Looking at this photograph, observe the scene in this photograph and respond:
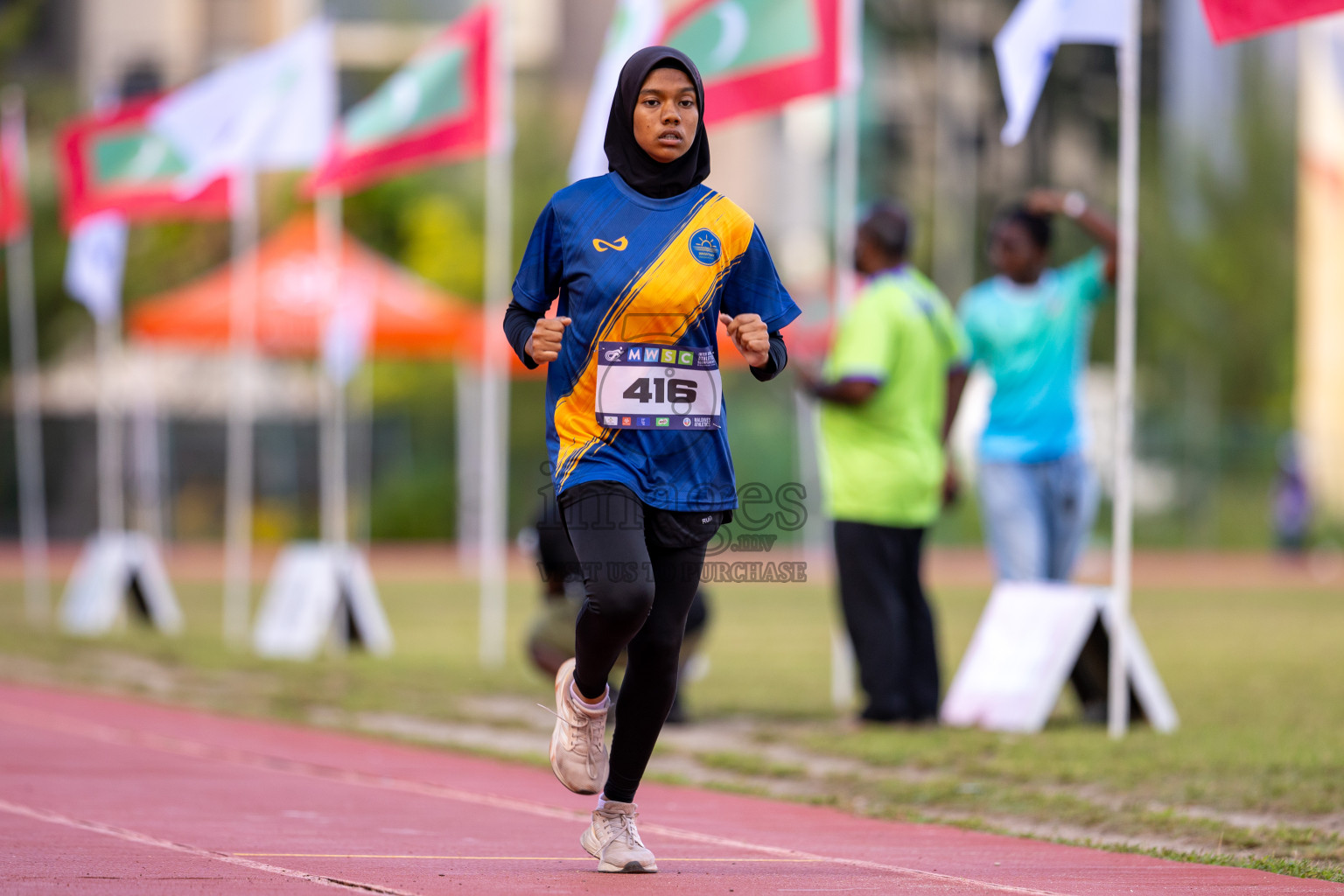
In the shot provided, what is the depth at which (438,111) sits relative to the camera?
12.8 metres

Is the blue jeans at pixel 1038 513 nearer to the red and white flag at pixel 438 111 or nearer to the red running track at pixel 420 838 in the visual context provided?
the red running track at pixel 420 838

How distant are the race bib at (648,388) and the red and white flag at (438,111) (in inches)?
304

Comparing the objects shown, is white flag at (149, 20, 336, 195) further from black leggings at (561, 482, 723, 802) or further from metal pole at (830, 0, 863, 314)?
black leggings at (561, 482, 723, 802)

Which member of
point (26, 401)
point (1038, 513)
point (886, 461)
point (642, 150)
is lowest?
point (1038, 513)

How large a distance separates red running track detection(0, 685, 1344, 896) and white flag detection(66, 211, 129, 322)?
30.4 ft

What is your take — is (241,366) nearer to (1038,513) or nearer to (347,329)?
(347,329)

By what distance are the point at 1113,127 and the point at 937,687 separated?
49.6 m

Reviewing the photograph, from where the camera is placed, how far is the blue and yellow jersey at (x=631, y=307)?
16.1 ft

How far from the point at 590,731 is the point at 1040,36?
4.71 m

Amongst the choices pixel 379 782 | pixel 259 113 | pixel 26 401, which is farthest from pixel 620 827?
pixel 26 401

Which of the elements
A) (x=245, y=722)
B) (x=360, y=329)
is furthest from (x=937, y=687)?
(x=360, y=329)

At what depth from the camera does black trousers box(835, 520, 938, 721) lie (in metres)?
8.46

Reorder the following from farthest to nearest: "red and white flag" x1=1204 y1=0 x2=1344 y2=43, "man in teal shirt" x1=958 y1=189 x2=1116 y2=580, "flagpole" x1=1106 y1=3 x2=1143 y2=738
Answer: "man in teal shirt" x1=958 y1=189 x2=1116 y2=580
"flagpole" x1=1106 y1=3 x2=1143 y2=738
"red and white flag" x1=1204 y1=0 x2=1344 y2=43

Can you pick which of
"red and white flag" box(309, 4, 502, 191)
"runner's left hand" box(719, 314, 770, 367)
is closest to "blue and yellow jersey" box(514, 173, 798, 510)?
"runner's left hand" box(719, 314, 770, 367)
